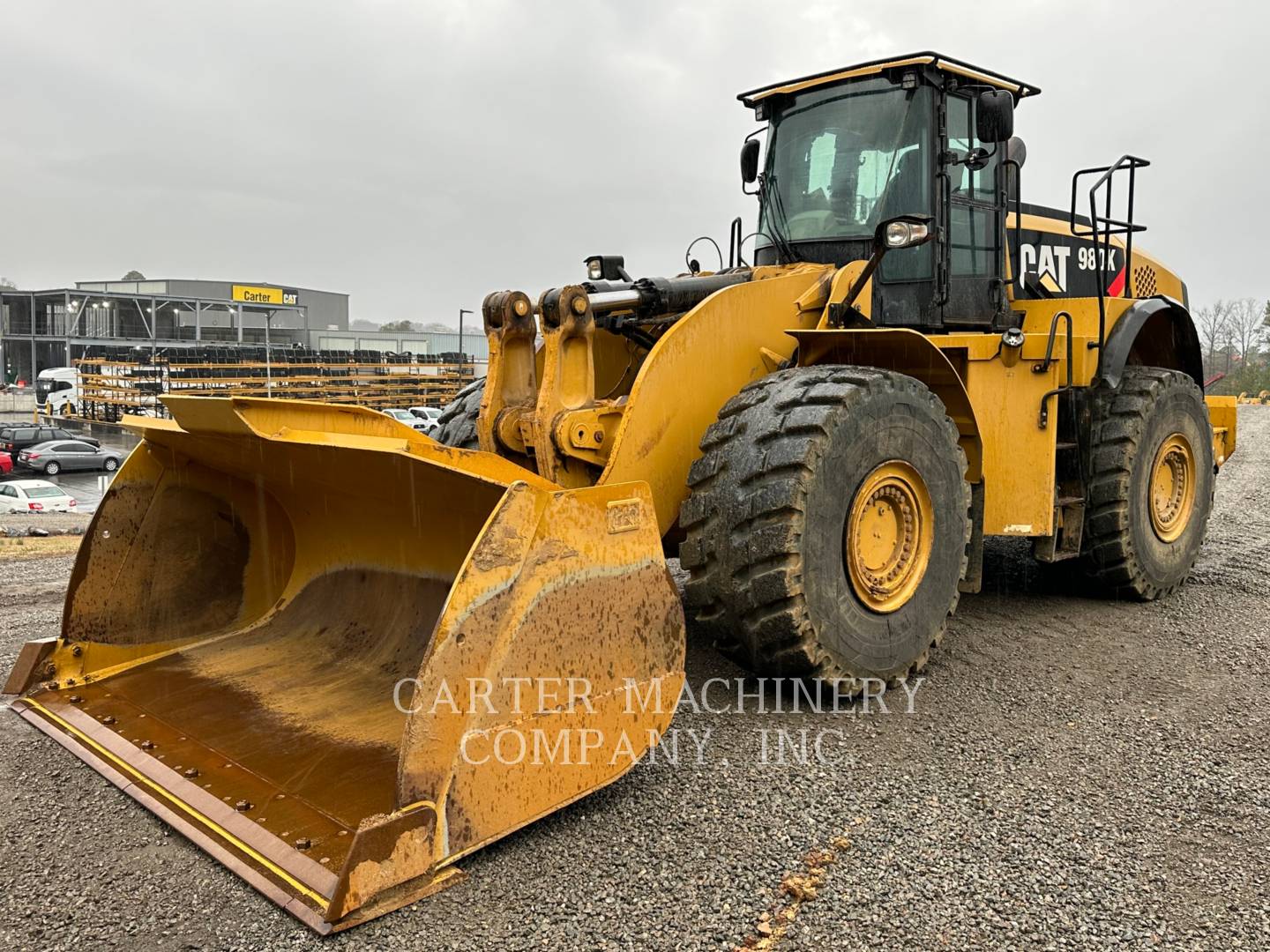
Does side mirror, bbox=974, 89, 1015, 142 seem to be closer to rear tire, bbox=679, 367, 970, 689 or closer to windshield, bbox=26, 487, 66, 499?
rear tire, bbox=679, 367, 970, 689

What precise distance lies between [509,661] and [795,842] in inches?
39.2

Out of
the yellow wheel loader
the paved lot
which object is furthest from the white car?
the yellow wheel loader

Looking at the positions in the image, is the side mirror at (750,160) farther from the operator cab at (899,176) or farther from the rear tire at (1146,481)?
the rear tire at (1146,481)

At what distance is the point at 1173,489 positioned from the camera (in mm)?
6441

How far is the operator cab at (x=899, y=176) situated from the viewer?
16.5ft

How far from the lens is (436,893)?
2.64m

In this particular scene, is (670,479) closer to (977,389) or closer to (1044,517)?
(977,389)

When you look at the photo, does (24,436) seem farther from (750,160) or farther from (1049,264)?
(1049,264)

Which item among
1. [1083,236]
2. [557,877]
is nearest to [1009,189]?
[1083,236]

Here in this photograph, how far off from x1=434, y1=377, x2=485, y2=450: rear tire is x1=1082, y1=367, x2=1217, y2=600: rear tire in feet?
11.4

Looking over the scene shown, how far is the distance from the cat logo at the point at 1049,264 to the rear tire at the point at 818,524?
2270 mm

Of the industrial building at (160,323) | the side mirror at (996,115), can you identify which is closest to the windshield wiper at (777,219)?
the side mirror at (996,115)

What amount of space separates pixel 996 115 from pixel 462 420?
306 cm

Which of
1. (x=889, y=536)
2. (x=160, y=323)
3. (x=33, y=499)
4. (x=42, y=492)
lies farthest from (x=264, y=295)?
(x=889, y=536)
